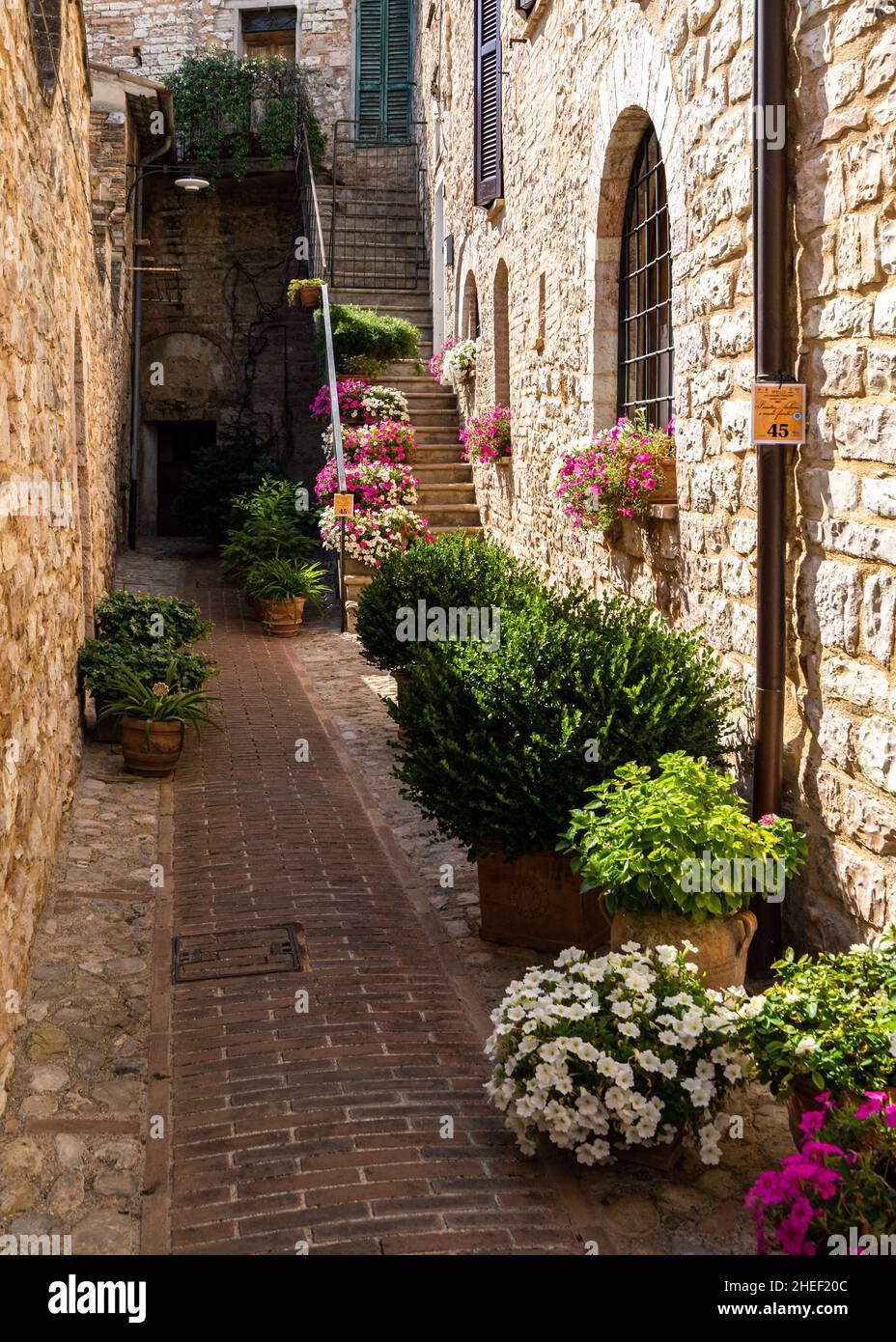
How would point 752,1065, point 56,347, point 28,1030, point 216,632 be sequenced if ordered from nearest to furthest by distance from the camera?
point 752,1065 < point 28,1030 < point 56,347 < point 216,632

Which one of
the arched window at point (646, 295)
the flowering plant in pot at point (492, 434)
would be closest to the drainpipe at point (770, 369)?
the arched window at point (646, 295)

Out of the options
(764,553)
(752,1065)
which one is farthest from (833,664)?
(752,1065)

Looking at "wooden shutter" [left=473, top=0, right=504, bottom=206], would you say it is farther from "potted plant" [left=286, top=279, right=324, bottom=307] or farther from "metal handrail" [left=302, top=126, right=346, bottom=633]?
"potted plant" [left=286, top=279, right=324, bottom=307]

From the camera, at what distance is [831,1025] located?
3070 millimetres

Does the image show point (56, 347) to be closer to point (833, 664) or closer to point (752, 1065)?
point (833, 664)

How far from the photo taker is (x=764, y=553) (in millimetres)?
4402

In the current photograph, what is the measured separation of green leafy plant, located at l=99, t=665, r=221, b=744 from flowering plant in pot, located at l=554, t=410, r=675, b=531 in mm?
2672

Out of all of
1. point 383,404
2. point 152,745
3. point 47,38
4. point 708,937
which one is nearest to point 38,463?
point 47,38

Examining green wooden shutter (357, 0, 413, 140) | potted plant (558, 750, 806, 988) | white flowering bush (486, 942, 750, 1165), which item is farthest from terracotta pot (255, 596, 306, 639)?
green wooden shutter (357, 0, 413, 140)

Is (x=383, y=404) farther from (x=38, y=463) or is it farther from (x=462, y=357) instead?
(x=38, y=463)

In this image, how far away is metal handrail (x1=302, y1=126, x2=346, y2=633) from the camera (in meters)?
12.1

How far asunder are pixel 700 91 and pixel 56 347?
132 inches

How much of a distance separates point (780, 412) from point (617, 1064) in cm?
226
